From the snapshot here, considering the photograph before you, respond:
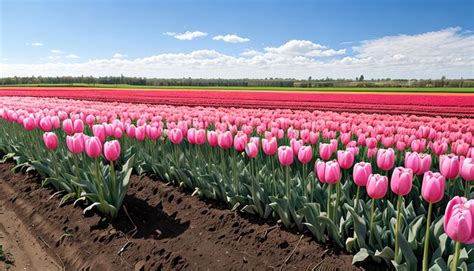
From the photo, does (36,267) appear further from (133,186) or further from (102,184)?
(133,186)

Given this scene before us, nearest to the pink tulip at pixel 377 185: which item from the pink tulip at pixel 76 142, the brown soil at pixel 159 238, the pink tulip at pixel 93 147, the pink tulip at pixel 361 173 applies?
the pink tulip at pixel 361 173

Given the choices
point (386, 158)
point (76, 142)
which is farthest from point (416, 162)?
point (76, 142)

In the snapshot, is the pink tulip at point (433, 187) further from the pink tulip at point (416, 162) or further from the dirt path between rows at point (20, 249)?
the dirt path between rows at point (20, 249)

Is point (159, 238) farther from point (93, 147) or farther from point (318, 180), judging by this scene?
point (318, 180)

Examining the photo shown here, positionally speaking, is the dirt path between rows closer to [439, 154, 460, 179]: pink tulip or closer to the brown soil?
the brown soil

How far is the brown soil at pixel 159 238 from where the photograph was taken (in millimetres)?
3741

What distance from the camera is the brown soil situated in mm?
3741

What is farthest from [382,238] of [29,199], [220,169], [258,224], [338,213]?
[29,199]

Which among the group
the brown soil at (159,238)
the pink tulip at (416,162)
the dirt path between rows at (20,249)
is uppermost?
the pink tulip at (416,162)

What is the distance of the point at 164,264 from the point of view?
3.84m

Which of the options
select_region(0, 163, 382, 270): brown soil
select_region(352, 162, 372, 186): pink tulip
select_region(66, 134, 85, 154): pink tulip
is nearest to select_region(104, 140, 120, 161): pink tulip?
select_region(66, 134, 85, 154): pink tulip

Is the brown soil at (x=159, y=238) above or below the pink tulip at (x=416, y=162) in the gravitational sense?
below

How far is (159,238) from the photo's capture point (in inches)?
173

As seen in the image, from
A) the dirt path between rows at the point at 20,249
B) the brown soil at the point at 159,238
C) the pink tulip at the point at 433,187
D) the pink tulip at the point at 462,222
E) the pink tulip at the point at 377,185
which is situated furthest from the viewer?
the dirt path between rows at the point at 20,249
